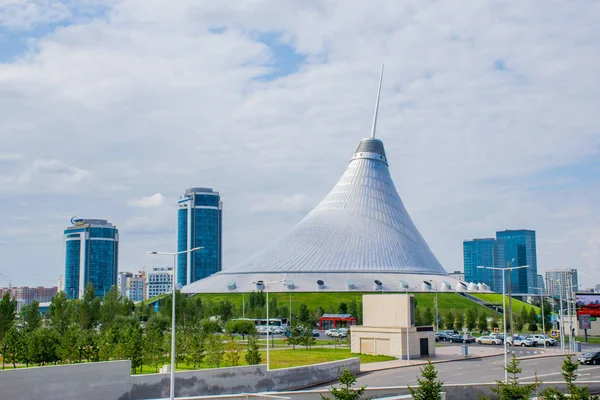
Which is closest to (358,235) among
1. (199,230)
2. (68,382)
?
(68,382)

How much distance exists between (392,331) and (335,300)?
128 ft

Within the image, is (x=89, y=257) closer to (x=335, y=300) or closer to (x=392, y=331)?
(x=335, y=300)

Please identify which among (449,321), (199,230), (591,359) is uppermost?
(199,230)

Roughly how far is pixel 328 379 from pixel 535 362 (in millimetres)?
15354

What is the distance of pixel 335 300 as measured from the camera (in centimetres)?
8331

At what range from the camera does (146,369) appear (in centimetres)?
3325

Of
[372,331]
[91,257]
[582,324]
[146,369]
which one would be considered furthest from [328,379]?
[91,257]

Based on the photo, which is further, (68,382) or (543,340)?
(543,340)

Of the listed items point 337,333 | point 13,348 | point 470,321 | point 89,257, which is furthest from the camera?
point 89,257

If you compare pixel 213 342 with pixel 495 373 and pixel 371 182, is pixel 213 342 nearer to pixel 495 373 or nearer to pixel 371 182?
pixel 495 373

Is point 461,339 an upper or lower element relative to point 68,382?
lower

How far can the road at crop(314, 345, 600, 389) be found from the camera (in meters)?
31.8

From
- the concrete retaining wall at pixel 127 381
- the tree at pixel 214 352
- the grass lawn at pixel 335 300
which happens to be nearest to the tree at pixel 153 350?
the tree at pixel 214 352

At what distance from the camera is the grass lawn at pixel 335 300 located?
266 feet
